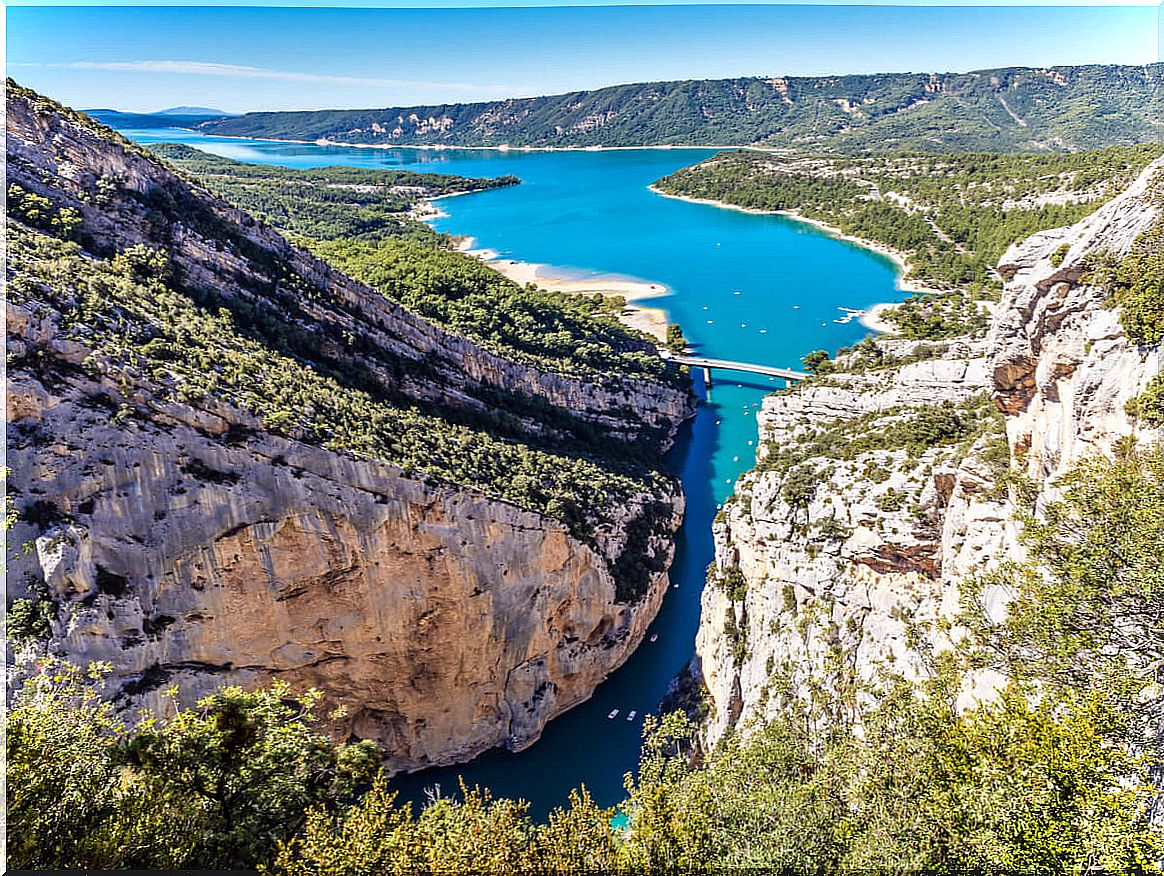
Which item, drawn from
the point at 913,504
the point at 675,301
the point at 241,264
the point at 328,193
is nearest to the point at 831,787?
the point at 913,504

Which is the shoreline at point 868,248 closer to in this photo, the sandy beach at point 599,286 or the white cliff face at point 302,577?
the sandy beach at point 599,286

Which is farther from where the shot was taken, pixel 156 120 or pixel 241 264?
Result: pixel 156 120

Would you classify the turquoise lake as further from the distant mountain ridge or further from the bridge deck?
the distant mountain ridge

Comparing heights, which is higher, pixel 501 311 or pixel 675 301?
pixel 501 311

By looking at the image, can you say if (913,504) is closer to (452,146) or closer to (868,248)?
(868,248)

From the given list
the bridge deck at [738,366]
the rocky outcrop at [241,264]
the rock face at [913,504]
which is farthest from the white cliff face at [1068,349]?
the bridge deck at [738,366]

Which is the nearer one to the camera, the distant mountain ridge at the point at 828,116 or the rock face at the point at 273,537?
the rock face at the point at 273,537
